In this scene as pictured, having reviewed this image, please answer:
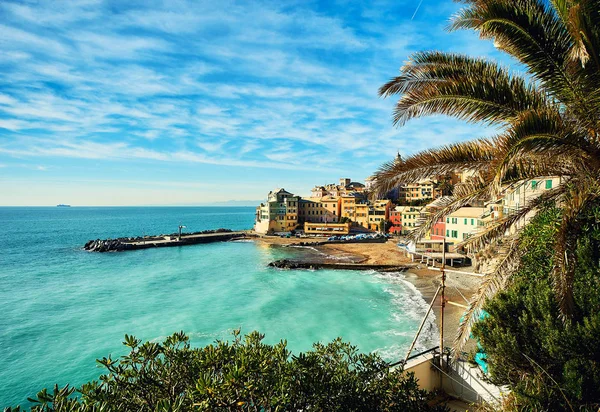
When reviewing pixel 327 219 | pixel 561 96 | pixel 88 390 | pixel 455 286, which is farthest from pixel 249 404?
pixel 327 219

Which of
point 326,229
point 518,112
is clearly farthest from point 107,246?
point 518,112

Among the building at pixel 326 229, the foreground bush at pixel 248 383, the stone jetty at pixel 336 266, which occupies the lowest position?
the stone jetty at pixel 336 266

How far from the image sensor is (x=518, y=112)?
521 centimetres

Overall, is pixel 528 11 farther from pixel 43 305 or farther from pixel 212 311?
pixel 43 305

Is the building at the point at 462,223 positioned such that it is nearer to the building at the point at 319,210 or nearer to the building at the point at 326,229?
the building at the point at 326,229

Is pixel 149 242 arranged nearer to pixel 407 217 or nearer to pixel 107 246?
pixel 107 246

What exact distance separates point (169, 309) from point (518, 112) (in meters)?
26.4

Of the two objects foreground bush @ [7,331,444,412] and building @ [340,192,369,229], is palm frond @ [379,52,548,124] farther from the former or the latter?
building @ [340,192,369,229]

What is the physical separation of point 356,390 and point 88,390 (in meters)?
3.42

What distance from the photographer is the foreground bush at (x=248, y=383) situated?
12.9 feet

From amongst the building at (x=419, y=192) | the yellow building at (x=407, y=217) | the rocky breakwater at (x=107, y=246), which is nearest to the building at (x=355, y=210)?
the yellow building at (x=407, y=217)

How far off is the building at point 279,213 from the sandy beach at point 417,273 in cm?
452

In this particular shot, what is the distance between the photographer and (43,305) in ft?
88.9

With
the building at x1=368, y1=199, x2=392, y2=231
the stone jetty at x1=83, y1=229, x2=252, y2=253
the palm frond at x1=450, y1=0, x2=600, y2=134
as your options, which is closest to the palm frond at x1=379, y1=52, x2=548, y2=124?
the palm frond at x1=450, y1=0, x2=600, y2=134
